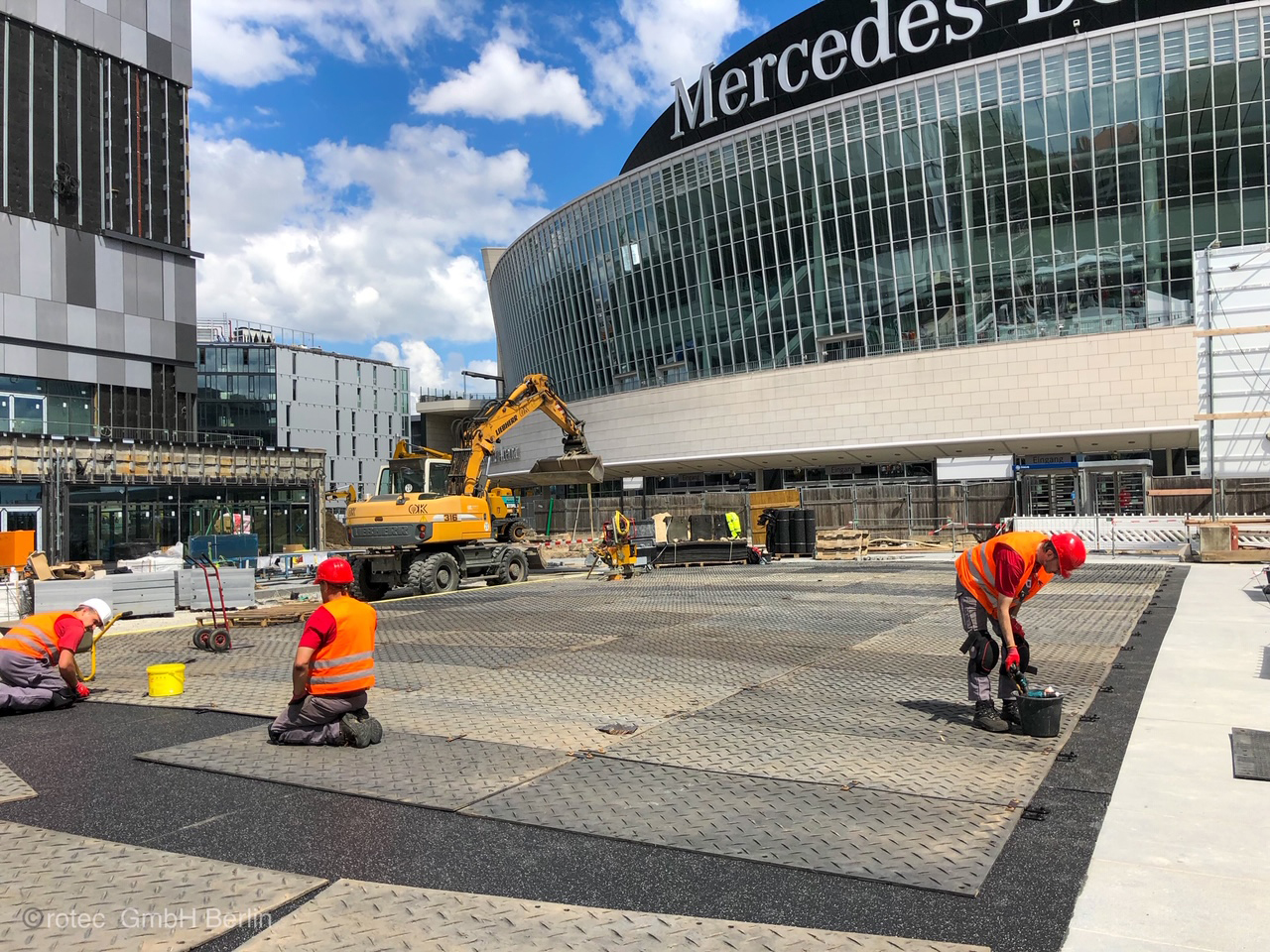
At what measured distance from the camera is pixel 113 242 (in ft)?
130

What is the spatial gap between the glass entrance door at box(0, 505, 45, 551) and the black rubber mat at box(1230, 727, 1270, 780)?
107 feet

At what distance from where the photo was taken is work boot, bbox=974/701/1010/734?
7.20 meters

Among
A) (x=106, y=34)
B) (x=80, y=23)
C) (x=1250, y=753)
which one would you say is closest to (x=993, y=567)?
(x=1250, y=753)

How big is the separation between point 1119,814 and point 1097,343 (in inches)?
1577

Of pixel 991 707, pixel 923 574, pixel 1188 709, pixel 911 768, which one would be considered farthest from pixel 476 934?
pixel 923 574

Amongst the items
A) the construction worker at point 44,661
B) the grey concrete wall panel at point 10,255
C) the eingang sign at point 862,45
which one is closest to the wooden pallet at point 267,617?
the construction worker at point 44,661

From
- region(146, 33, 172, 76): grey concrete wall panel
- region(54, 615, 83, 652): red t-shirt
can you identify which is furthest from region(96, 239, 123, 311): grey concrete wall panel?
region(54, 615, 83, 652): red t-shirt

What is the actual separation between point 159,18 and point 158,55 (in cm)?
179

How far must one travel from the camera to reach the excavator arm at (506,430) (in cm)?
2266

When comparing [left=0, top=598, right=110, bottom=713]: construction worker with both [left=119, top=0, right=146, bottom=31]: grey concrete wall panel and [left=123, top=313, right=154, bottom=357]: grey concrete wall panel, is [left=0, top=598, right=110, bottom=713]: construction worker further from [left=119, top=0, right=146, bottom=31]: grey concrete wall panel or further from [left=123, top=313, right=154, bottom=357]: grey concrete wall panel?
[left=119, top=0, right=146, bottom=31]: grey concrete wall panel

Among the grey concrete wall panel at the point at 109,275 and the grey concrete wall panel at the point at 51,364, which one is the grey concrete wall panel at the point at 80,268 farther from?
the grey concrete wall panel at the point at 51,364

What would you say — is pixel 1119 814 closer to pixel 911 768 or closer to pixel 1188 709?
pixel 911 768

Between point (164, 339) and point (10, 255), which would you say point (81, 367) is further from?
point (10, 255)

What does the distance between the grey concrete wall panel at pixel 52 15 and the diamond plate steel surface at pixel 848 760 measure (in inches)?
1681
